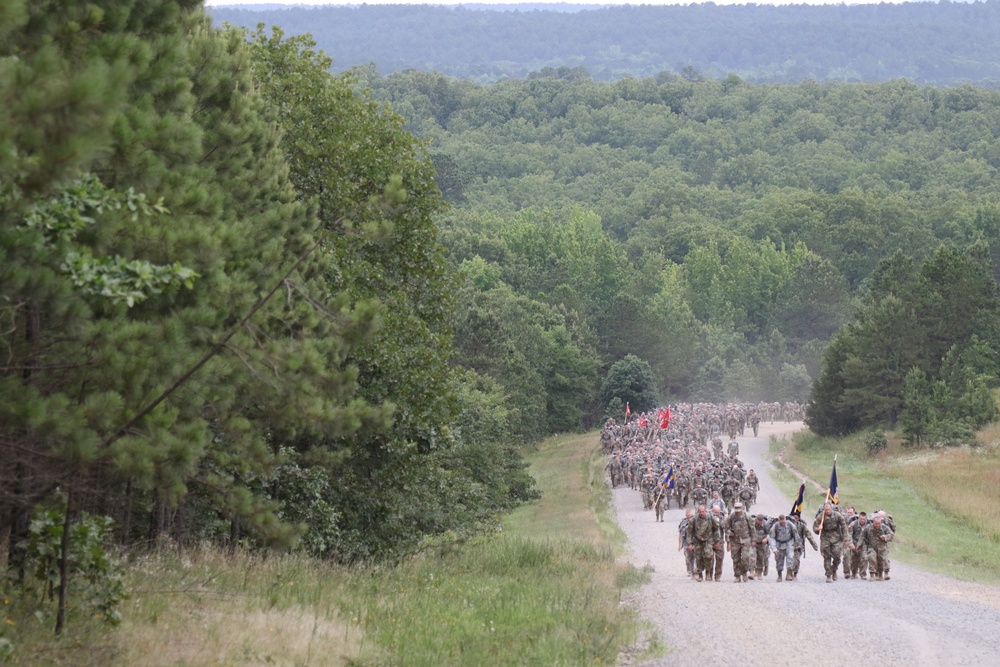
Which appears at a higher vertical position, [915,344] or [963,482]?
[915,344]

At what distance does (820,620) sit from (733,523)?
5.30 m

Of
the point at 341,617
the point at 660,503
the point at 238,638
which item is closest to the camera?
the point at 238,638

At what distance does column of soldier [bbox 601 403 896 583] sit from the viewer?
21.3 meters

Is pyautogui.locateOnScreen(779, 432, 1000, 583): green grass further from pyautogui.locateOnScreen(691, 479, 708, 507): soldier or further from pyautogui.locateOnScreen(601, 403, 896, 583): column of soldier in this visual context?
pyautogui.locateOnScreen(691, 479, 708, 507): soldier

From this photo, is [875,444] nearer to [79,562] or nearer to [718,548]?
[718,548]

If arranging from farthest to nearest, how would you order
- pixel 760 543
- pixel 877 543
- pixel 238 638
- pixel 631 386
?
pixel 631 386 → pixel 760 543 → pixel 877 543 → pixel 238 638

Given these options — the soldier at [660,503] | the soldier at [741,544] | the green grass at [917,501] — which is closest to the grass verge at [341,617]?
the soldier at [741,544]

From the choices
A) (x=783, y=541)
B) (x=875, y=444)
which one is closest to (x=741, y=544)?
(x=783, y=541)

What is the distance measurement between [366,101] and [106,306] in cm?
1334

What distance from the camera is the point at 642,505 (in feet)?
122

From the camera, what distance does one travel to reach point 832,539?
21594 millimetres

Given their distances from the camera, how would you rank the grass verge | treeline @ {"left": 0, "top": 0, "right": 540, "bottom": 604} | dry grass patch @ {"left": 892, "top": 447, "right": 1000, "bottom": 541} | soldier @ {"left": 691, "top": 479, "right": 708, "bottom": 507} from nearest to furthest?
treeline @ {"left": 0, "top": 0, "right": 540, "bottom": 604} → the grass verge → dry grass patch @ {"left": 892, "top": 447, "right": 1000, "bottom": 541} → soldier @ {"left": 691, "top": 479, "right": 708, "bottom": 507}

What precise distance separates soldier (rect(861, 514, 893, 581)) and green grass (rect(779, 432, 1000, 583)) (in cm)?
183

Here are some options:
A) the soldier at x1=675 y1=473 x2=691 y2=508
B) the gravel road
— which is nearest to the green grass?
the gravel road
